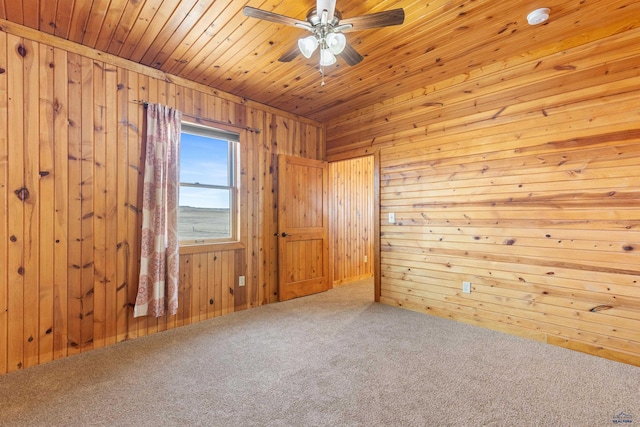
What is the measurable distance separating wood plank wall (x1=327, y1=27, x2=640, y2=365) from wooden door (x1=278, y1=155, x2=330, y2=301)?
1.18 m

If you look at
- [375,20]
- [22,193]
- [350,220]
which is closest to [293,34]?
[375,20]

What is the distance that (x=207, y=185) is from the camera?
11.5 ft

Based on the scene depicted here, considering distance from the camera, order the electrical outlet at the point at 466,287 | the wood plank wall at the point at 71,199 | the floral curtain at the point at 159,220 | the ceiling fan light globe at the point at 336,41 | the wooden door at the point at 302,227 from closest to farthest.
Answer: the ceiling fan light globe at the point at 336,41
the wood plank wall at the point at 71,199
the floral curtain at the point at 159,220
the electrical outlet at the point at 466,287
the wooden door at the point at 302,227

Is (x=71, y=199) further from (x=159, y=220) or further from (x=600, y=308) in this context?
(x=600, y=308)

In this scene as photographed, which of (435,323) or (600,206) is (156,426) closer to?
(435,323)

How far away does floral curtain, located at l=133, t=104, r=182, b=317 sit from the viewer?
2811mm

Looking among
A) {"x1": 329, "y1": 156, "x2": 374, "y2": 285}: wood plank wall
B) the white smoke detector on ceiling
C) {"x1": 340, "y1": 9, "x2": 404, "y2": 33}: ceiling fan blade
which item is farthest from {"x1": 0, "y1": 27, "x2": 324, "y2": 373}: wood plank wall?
the white smoke detector on ceiling

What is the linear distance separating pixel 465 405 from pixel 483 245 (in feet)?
5.56

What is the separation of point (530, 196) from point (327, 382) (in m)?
2.44

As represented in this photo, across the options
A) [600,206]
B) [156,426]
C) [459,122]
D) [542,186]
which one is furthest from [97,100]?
[600,206]

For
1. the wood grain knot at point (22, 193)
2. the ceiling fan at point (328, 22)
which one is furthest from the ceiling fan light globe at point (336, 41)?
the wood grain knot at point (22, 193)

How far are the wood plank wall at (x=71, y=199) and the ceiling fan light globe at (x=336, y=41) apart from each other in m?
1.94

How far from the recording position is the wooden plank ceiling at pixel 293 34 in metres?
2.10

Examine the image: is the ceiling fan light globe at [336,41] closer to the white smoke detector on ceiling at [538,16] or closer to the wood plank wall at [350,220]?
the white smoke detector on ceiling at [538,16]
